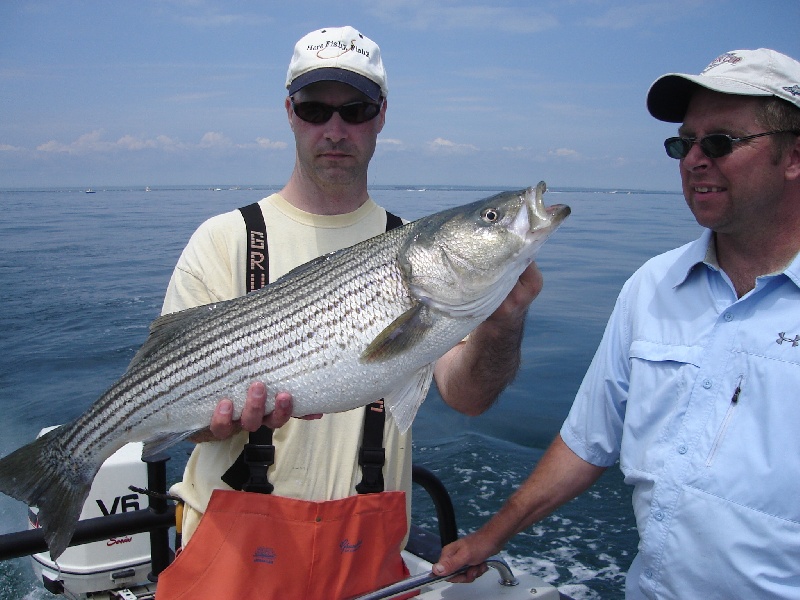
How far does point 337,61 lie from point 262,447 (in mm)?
1832

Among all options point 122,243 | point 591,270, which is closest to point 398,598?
point 591,270

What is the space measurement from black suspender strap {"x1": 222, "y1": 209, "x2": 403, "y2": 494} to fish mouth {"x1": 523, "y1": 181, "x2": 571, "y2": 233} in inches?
42.2

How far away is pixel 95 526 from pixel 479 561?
2.01 metres

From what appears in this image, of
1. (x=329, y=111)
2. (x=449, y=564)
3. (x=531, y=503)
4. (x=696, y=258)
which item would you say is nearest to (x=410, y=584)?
(x=449, y=564)

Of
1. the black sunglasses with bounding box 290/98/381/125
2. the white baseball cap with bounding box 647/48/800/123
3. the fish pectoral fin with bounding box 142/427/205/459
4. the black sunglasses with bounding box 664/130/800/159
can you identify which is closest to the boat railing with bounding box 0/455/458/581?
the fish pectoral fin with bounding box 142/427/205/459

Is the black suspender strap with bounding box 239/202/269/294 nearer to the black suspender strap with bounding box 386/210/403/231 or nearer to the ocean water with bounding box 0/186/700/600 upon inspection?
the black suspender strap with bounding box 386/210/403/231

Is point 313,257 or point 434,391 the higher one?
point 313,257

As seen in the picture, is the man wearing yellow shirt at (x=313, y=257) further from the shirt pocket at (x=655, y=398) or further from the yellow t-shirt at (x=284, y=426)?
the shirt pocket at (x=655, y=398)

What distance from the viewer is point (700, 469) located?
2424 mm

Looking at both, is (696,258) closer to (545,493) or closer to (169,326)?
(545,493)

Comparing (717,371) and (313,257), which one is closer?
(717,371)

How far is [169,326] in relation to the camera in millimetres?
2865

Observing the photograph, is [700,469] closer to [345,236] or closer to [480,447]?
[345,236]

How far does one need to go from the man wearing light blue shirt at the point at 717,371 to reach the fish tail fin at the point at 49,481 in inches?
→ 76.7
